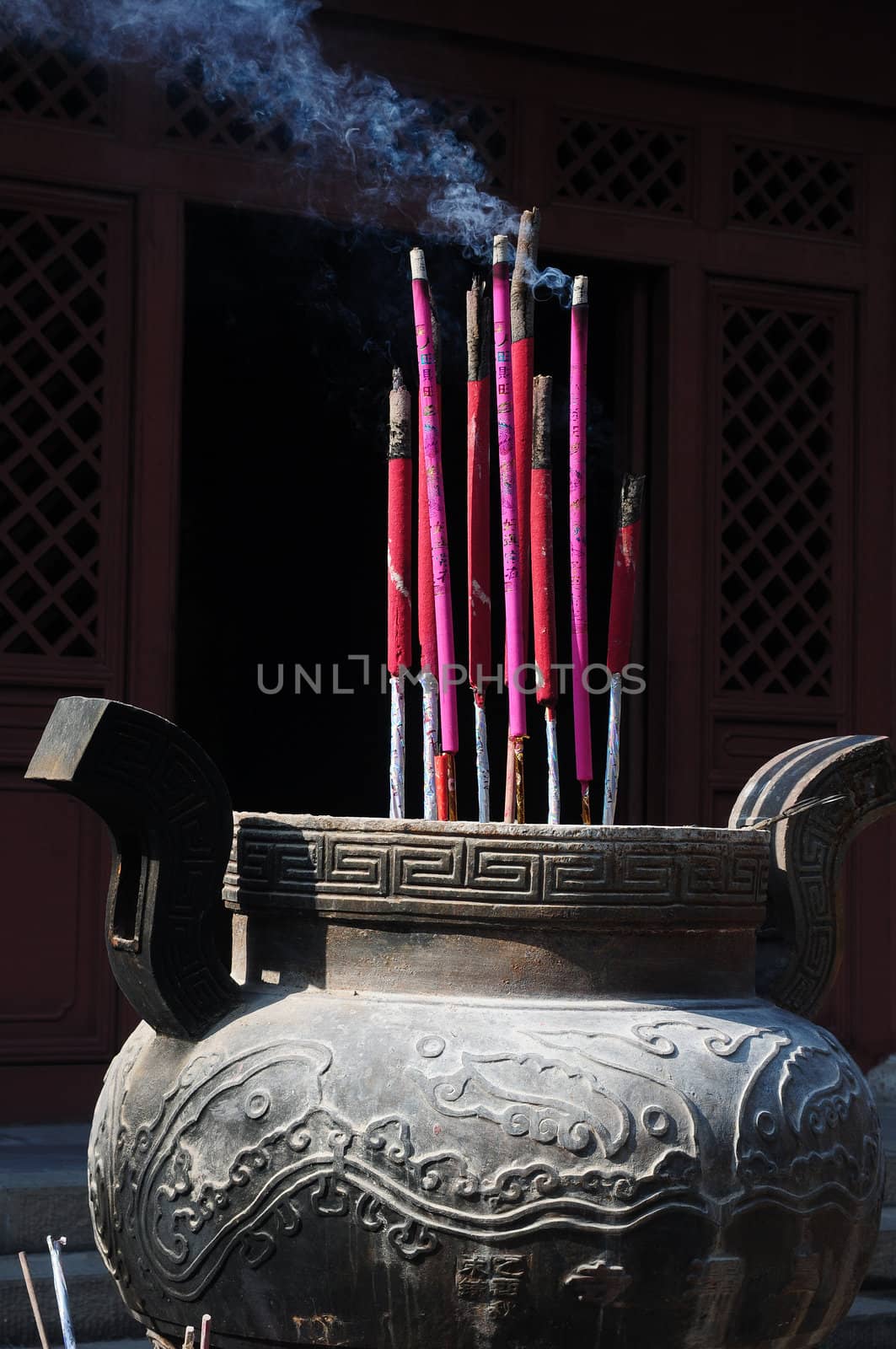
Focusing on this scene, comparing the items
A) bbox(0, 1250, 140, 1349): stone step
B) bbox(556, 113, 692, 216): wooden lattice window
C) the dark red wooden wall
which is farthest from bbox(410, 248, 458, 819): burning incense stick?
bbox(556, 113, 692, 216): wooden lattice window

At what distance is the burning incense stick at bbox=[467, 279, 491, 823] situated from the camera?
2090mm

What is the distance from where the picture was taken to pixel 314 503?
8117mm

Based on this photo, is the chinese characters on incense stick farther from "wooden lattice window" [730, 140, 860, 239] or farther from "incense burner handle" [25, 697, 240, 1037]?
"wooden lattice window" [730, 140, 860, 239]

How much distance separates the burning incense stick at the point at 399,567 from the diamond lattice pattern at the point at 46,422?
2667 millimetres

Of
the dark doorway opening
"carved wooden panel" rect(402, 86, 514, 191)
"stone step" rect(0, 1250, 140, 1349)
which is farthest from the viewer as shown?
the dark doorway opening

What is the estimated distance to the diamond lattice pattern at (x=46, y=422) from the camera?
4680 mm

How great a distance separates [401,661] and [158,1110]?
0.58m

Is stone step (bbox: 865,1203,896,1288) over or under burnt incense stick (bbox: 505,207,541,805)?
under

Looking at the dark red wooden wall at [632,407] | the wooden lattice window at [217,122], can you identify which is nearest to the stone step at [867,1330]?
the dark red wooden wall at [632,407]

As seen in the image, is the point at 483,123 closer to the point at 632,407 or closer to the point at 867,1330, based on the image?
the point at 632,407

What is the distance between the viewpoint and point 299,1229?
1788 mm

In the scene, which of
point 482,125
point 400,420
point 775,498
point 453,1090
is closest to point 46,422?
point 482,125

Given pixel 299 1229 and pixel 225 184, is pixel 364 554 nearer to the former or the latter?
pixel 225 184

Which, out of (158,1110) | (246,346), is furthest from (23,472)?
(158,1110)
